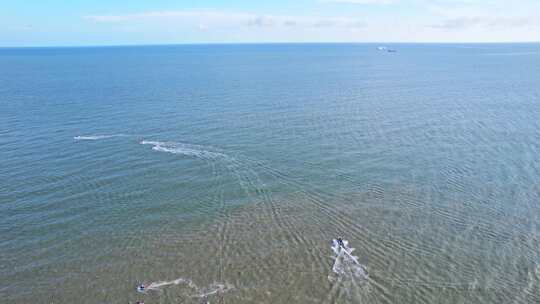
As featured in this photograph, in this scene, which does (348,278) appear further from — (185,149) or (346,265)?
(185,149)

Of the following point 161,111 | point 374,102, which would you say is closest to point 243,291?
point 161,111

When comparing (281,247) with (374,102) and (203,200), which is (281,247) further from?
(374,102)

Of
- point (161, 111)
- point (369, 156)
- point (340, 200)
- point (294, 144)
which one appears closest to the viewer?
point (340, 200)

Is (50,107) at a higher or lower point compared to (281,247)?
higher

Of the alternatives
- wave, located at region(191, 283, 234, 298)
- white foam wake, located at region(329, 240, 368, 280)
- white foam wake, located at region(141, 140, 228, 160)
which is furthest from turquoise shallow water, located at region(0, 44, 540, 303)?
white foam wake, located at region(329, 240, 368, 280)

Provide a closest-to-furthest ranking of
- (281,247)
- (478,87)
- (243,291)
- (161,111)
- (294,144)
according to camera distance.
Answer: (243,291), (281,247), (294,144), (161,111), (478,87)

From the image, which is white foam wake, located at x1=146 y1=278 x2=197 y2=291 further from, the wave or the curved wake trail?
the curved wake trail
